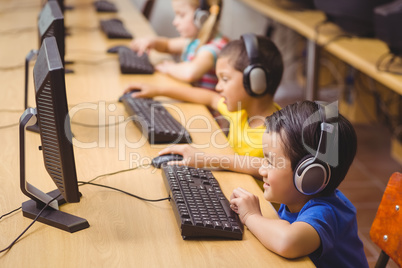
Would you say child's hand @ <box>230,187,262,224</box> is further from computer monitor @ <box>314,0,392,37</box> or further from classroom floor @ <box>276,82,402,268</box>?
computer monitor @ <box>314,0,392,37</box>

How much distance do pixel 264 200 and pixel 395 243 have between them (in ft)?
0.93

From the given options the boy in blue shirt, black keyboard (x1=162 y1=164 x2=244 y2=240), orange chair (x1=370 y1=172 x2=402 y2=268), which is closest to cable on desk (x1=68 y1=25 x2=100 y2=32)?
black keyboard (x1=162 y1=164 x2=244 y2=240)

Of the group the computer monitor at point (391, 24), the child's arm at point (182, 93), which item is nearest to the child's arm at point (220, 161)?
the child's arm at point (182, 93)

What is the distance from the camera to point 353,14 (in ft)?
7.43

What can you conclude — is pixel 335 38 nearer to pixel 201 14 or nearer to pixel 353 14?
pixel 353 14

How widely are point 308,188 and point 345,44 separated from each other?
146 cm

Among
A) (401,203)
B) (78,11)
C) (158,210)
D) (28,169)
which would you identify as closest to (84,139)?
(28,169)

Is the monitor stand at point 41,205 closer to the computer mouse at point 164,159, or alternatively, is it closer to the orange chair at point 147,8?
the computer mouse at point 164,159

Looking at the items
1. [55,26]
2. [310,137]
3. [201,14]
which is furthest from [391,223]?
[201,14]

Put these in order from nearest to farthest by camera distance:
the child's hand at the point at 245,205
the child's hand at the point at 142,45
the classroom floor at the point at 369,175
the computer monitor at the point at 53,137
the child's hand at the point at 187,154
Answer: the computer monitor at the point at 53,137 → the child's hand at the point at 245,205 → the child's hand at the point at 187,154 → the classroom floor at the point at 369,175 → the child's hand at the point at 142,45

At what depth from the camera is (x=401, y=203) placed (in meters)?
1.07

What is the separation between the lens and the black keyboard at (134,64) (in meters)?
2.13

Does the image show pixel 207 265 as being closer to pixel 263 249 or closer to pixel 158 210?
pixel 263 249

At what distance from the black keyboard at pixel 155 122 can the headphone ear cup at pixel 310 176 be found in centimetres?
53
